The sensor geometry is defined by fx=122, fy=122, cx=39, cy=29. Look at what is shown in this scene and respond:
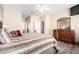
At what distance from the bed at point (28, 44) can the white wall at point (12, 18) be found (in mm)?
109

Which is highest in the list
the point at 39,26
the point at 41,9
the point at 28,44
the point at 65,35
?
the point at 41,9

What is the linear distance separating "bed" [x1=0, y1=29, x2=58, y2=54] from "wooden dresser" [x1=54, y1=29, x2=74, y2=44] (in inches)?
3.7

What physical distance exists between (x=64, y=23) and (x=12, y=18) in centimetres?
78

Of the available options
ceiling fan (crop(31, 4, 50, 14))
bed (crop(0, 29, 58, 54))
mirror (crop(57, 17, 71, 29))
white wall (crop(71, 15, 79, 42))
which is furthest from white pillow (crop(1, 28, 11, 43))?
white wall (crop(71, 15, 79, 42))

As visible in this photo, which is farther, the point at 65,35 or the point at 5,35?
the point at 65,35

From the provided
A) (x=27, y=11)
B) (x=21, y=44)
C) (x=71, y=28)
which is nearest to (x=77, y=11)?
(x=71, y=28)

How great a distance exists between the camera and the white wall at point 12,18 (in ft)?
5.73

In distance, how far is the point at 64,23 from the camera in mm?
1864

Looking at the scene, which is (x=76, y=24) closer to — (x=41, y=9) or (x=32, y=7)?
(x=41, y=9)

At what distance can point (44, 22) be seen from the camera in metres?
1.86

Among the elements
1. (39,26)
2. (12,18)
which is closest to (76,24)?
(39,26)

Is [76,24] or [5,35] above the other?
[76,24]
